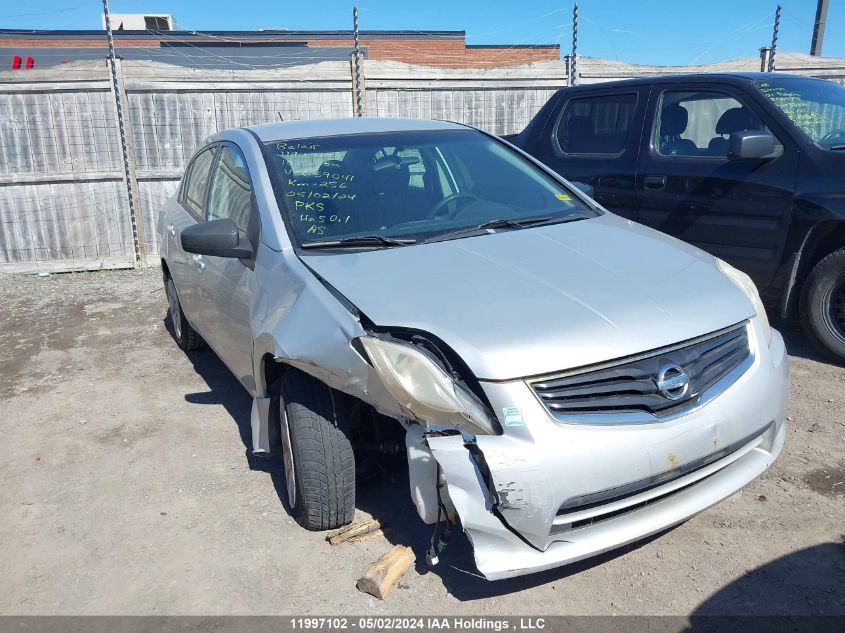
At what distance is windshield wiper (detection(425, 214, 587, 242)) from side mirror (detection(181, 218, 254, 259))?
2.87ft

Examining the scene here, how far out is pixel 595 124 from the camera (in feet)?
19.4

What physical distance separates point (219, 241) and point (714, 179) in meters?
3.46

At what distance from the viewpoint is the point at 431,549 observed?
2609 mm

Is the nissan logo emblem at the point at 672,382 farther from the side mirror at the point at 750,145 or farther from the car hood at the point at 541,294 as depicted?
the side mirror at the point at 750,145

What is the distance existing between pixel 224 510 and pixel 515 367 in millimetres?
1806

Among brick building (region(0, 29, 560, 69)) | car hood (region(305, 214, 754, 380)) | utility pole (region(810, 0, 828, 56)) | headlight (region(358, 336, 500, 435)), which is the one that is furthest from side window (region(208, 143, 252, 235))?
brick building (region(0, 29, 560, 69))

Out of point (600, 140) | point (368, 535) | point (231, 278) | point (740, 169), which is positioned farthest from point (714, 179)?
point (368, 535)

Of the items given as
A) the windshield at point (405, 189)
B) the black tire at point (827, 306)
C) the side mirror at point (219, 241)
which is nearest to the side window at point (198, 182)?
the windshield at point (405, 189)

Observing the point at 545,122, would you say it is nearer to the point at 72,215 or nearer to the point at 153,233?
the point at 153,233

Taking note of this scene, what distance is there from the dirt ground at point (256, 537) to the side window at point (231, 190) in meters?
1.27

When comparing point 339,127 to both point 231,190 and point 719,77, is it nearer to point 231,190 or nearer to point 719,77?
point 231,190

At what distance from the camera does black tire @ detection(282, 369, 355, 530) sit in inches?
117

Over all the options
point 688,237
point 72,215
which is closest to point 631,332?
point 688,237

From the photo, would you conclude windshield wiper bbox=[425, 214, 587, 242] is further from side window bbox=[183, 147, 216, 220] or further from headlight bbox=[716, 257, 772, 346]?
side window bbox=[183, 147, 216, 220]
